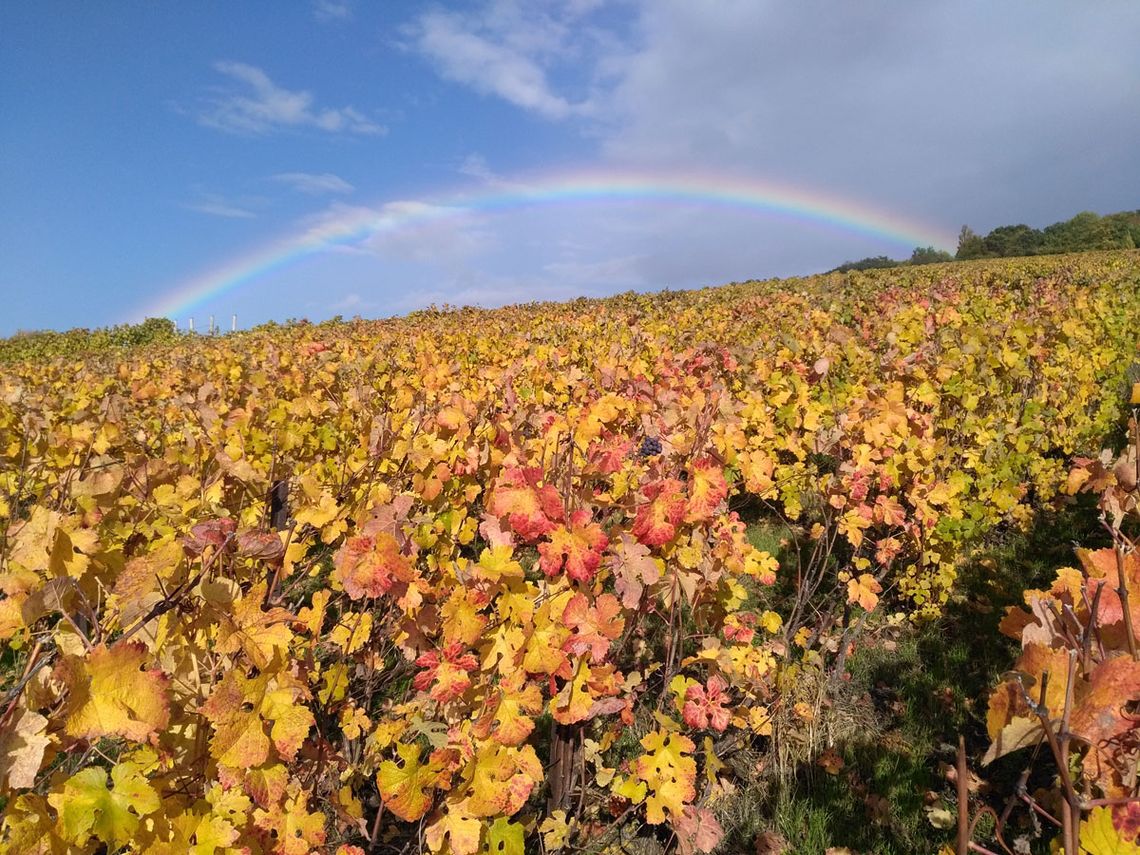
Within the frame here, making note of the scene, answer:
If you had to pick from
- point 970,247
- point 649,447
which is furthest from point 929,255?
point 649,447

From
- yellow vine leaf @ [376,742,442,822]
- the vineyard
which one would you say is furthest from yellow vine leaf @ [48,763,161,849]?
yellow vine leaf @ [376,742,442,822]

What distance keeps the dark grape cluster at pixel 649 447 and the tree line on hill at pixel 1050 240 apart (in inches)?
1860

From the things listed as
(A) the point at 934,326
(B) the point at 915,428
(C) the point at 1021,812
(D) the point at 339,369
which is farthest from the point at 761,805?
(A) the point at 934,326

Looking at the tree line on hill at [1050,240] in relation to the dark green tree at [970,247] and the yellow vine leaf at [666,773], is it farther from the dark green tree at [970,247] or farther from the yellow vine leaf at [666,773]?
the yellow vine leaf at [666,773]

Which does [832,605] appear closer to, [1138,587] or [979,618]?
[979,618]

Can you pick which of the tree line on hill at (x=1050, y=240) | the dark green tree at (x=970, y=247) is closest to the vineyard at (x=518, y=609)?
the tree line on hill at (x=1050, y=240)

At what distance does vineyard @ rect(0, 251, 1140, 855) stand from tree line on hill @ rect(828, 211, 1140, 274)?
45.9 m

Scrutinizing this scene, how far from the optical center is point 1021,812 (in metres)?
2.50

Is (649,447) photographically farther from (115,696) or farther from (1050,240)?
(1050,240)

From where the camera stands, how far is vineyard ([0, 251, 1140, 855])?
115 cm

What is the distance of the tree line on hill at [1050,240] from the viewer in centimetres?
4722

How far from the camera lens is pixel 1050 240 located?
53625 millimetres

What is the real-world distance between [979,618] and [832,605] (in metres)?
1.02

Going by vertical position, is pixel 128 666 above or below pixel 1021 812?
above
